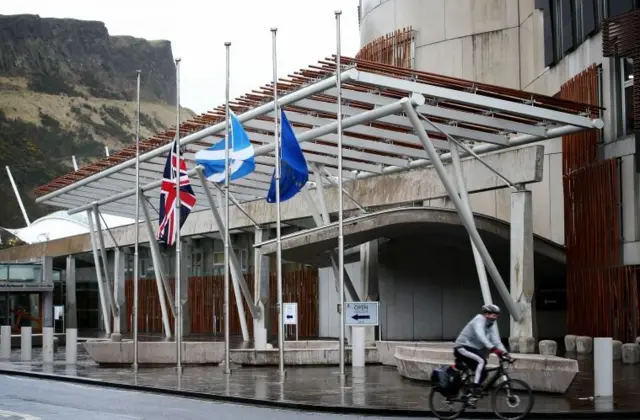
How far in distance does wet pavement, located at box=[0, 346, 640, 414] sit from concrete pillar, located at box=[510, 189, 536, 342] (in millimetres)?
2394

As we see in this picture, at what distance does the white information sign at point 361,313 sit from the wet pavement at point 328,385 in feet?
4.06

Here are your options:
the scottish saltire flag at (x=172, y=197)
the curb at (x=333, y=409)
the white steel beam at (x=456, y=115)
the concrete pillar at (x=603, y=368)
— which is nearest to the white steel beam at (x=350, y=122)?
the white steel beam at (x=456, y=115)

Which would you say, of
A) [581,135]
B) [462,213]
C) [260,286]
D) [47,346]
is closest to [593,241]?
[581,135]

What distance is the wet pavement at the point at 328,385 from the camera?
2072 cm

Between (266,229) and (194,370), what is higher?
(266,229)

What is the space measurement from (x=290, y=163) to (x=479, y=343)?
1146cm

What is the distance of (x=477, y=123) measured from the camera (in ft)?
114

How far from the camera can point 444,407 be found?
19.2 m

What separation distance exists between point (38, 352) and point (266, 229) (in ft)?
47.1

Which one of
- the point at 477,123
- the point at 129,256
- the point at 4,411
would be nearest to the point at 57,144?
the point at 129,256

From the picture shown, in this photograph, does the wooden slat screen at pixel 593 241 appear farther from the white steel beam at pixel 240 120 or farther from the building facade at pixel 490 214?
the white steel beam at pixel 240 120

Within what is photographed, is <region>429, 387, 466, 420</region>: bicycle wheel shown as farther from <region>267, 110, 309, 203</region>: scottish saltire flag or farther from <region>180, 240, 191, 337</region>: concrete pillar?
<region>180, 240, 191, 337</region>: concrete pillar

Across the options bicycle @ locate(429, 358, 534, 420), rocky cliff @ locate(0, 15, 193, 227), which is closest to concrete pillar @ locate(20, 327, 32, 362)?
bicycle @ locate(429, 358, 534, 420)

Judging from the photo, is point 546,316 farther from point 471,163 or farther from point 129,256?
point 129,256
